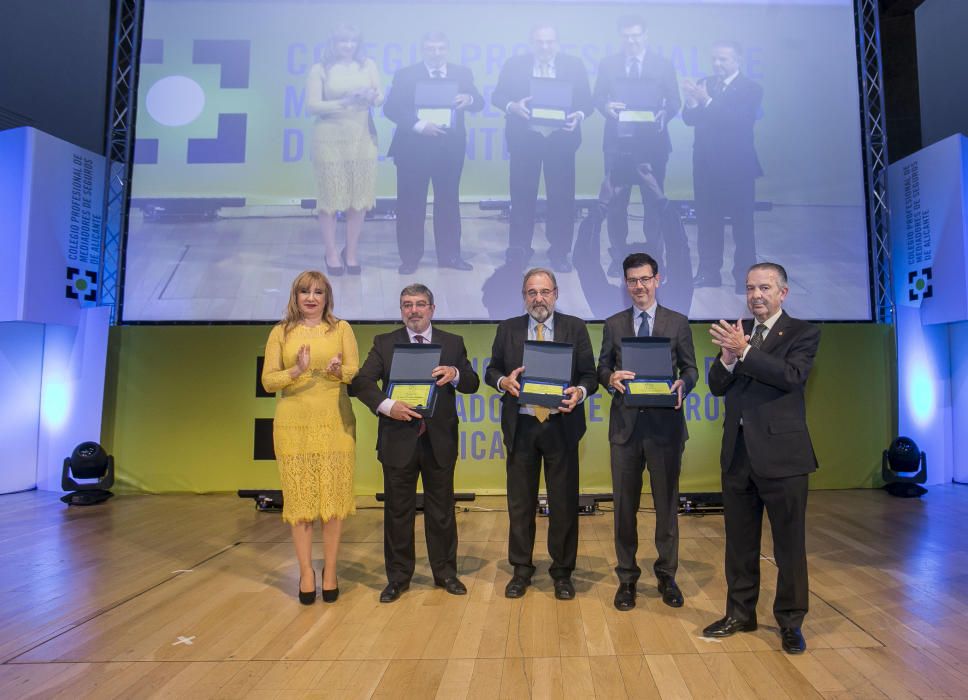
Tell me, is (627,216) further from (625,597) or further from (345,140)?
(625,597)

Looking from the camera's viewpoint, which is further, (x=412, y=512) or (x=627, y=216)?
(x=627, y=216)

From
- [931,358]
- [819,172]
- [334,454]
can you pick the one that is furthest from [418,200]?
[931,358]

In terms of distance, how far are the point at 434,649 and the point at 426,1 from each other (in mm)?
6337

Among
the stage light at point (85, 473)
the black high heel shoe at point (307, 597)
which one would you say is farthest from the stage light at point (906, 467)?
the stage light at point (85, 473)

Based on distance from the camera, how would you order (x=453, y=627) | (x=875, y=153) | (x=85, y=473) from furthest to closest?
(x=875, y=153)
(x=85, y=473)
(x=453, y=627)

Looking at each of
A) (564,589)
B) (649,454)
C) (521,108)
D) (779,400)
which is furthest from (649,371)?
(521,108)

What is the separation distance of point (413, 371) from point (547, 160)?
12.6 feet

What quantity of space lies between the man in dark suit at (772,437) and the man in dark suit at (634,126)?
3.70 m

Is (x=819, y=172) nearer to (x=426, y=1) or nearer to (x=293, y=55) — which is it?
(x=426, y=1)

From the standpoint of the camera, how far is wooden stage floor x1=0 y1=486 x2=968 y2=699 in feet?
7.71

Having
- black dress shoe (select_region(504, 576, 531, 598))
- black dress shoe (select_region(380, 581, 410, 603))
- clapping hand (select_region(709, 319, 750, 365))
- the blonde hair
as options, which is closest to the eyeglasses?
clapping hand (select_region(709, 319, 750, 365))

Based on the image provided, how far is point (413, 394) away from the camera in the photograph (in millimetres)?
3270

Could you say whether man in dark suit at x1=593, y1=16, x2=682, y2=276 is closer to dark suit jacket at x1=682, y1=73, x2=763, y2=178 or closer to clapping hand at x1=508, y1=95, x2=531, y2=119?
dark suit jacket at x1=682, y1=73, x2=763, y2=178

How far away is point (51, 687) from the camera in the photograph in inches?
92.9
